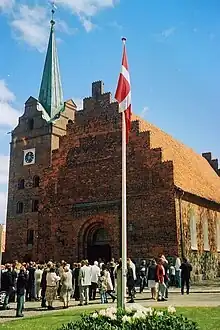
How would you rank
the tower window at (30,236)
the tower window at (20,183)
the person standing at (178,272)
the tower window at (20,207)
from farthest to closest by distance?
1. the tower window at (20,183)
2. the tower window at (20,207)
3. the tower window at (30,236)
4. the person standing at (178,272)

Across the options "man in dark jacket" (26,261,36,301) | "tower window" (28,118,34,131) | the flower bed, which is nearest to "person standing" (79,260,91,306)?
"man in dark jacket" (26,261,36,301)

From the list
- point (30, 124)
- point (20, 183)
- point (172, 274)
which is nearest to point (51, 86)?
point (30, 124)

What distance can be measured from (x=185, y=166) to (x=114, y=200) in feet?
28.7

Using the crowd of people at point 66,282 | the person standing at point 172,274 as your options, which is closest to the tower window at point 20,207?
the person standing at point 172,274

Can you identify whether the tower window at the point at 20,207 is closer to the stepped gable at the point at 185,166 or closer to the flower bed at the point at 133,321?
the stepped gable at the point at 185,166

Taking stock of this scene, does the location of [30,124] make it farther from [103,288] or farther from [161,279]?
[161,279]

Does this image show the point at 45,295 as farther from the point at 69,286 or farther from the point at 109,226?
the point at 109,226

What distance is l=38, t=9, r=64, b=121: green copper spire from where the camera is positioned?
5181 cm

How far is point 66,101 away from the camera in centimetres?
5266

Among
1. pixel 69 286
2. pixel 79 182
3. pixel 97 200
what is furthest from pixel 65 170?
pixel 69 286

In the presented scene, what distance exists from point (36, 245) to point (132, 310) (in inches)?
1025

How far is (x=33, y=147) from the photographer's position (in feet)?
157

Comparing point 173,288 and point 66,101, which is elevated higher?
point 66,101

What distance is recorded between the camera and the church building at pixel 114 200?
28609mm
